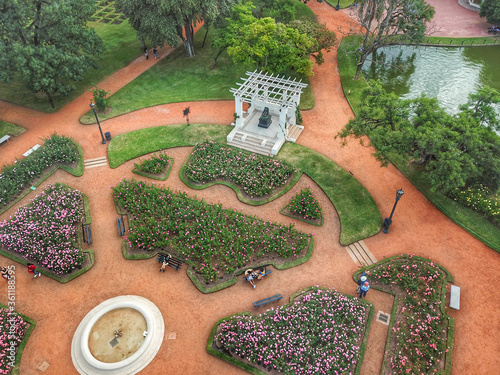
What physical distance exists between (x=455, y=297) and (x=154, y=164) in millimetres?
26171

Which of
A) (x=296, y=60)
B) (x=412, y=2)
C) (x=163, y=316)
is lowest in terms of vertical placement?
(x=163, y=316)

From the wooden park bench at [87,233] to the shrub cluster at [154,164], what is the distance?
7120 mm

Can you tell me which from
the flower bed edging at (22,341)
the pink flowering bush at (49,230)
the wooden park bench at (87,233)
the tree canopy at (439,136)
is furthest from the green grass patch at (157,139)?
the flower bed edging at (22,341)

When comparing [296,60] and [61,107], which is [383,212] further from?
[61,107]

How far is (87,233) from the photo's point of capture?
27766 mm

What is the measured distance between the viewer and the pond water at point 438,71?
43.3 metres

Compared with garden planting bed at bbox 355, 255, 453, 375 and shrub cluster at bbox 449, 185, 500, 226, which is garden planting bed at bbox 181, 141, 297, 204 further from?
shrub cluster at bbox 449, 185, 500, 226

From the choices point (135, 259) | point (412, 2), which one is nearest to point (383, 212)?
point (135, 259)

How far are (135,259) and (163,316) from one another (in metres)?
5.27

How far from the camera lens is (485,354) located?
2123cm

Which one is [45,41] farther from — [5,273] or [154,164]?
[5,273]

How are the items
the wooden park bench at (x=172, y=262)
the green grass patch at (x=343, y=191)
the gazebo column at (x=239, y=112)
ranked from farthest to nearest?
the gazebo column at (x=239, y=112) < the green grass patch at (x=343, y=191) < the wooden park bench at (x=172, y=262)

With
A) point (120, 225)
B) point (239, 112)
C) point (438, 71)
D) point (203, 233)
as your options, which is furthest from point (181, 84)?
point (438, 71)

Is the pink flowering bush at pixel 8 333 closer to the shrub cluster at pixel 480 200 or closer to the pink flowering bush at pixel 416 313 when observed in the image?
the pink flowering bush at pixel 416 313
